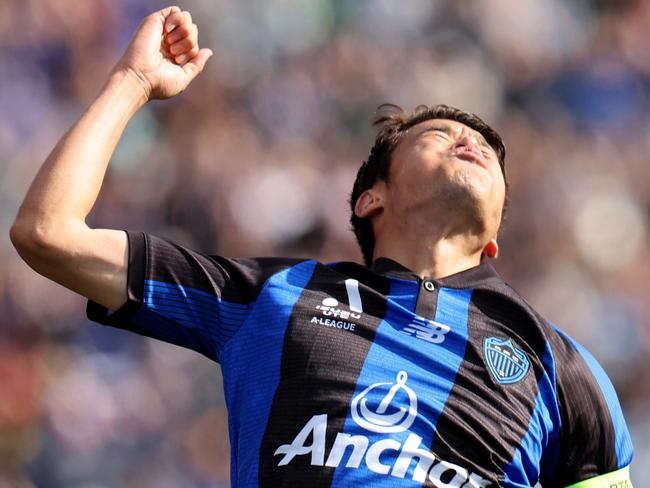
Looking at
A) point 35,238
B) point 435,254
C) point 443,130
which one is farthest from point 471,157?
point 35,238

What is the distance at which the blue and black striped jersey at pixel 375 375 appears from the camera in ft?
8.89

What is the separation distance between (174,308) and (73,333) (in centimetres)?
257

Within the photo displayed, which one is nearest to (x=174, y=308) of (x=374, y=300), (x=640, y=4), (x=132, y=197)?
(x=374, y=300)

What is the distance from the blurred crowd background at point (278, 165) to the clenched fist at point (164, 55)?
2501 millimetres

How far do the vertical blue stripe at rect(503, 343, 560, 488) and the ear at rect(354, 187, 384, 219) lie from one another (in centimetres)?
89

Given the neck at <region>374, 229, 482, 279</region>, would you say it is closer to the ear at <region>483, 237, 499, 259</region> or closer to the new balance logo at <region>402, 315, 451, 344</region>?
the ear at <region>483, 237, 499, 259</region>

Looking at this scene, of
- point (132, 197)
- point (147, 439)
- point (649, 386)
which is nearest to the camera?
point (147, 439)

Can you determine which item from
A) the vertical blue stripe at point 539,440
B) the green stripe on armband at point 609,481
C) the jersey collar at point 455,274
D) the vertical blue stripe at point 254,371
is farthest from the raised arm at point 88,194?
the green stripe on armband at point 609,481

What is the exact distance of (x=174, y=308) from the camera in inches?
114

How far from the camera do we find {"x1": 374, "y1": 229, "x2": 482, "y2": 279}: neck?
334 cm

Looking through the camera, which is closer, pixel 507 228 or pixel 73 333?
pixel 73 333

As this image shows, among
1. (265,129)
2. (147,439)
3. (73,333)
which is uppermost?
(265,129)

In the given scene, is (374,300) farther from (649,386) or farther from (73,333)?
(649,386)

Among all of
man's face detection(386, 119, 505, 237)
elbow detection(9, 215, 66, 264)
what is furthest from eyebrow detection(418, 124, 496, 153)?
elbow detection(9, 215, 66, 264)
